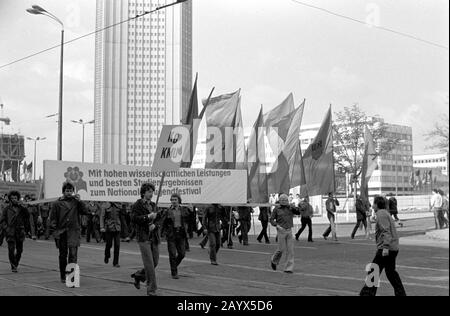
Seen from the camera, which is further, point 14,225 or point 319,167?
point 319,167

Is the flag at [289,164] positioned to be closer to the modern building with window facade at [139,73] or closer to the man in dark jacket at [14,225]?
the modern building with window facade at [139,73]

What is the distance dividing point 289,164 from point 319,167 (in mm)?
1199

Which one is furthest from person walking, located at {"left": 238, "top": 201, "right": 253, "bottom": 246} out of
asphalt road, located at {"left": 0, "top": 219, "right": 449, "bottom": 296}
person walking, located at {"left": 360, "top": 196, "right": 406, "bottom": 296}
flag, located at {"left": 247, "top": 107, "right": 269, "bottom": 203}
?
person walking, located at {"left": 360, "top": 196, "right": 406, "bottom": 296}

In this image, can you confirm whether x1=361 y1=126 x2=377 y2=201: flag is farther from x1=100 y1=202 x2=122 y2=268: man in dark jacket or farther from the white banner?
x1=100 y1=202 x2=122 y2=268: man in dark jacket

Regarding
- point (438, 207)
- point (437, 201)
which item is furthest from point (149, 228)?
point (437, 201)

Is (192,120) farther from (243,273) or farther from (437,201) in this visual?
(437,201)

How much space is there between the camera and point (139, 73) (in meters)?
23.3

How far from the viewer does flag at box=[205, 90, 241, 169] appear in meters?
23.6

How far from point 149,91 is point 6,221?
10246 millimetres

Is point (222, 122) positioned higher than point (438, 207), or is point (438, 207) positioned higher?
point (222, 122)

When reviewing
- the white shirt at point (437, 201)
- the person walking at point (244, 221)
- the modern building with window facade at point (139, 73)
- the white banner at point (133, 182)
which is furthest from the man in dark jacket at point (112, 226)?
the white shirt at point (437, 201)

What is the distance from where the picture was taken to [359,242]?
2053 cm

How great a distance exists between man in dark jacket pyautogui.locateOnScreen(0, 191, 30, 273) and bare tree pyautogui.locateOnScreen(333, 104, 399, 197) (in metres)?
38.9
